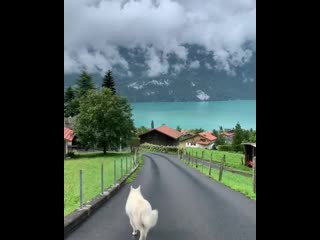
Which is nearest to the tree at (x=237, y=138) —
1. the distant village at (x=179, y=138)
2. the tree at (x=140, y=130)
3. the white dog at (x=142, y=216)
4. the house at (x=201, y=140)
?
Result: the distant village at (x=179, y=138)

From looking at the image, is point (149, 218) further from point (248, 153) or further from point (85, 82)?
point (85, 82)

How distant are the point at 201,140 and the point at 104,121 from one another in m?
15.7

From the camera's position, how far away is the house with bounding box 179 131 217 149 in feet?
147

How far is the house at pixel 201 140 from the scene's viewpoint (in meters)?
44.7

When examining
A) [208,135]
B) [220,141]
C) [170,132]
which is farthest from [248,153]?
[208,135]

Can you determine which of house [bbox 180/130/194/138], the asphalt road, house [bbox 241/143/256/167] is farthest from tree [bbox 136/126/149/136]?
the asphalt road

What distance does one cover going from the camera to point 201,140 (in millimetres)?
45906

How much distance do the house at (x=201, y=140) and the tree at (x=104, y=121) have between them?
1214cm

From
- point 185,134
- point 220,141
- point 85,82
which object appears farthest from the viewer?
point 85,82

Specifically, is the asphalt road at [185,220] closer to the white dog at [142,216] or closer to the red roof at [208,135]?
the white dog at [142,216]

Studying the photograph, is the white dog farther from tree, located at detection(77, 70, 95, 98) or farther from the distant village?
tree, located at detection(77, 70, 95, 98)
